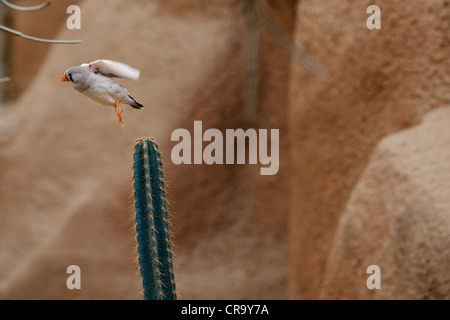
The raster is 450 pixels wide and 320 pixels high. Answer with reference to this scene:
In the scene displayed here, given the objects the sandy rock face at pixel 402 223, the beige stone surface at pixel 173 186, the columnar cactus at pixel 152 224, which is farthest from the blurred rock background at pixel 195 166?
the columnar cactus at pixel 152 224

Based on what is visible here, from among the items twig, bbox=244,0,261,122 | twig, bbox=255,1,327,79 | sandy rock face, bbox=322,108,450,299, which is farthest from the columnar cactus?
twig, bbox=244,0,261,122

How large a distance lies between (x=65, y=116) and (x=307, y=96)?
4.19 feet

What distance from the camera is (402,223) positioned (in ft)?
6.76

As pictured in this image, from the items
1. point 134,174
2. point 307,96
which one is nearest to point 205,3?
point 307,96

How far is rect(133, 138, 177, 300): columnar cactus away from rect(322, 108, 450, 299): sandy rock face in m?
0.84

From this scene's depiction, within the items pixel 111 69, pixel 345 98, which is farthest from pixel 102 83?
pixel 345 98

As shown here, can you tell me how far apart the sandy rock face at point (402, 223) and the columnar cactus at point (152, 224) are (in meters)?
0.84

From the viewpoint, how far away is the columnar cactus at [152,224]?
1.34m

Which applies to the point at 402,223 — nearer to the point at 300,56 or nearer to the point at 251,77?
the point at 300,56

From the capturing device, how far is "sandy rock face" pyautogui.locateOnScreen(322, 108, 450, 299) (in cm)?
192

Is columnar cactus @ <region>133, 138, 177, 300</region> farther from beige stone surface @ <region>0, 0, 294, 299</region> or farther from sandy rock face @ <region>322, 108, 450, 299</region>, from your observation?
beige stone surface @ <region>0, 0, 294, 299</region>

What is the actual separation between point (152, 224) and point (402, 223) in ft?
3.23

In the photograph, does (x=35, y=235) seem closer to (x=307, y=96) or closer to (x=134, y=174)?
(x=307, y=96)

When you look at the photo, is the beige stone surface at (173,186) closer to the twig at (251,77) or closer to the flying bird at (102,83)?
the twig at (251,77)
